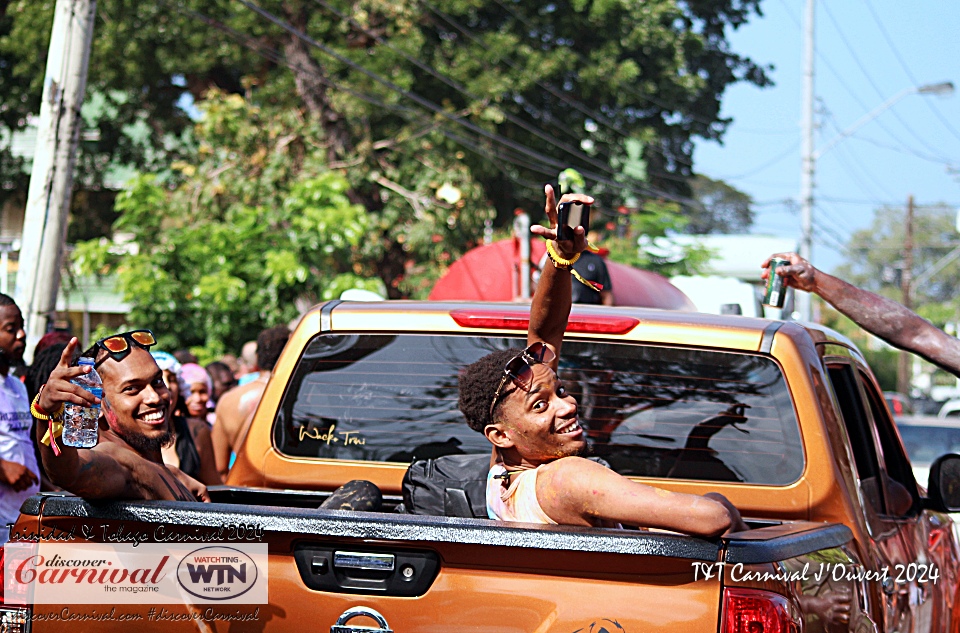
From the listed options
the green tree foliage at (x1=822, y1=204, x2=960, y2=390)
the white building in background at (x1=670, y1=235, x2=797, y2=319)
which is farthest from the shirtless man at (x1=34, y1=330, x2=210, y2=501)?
the green tree foliage at (x1=822, y1=204, x2=960, y2=390)

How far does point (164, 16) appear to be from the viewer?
23.6m

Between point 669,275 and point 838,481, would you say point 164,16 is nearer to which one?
point 669,275

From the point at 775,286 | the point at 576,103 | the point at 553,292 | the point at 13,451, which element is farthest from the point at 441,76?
the point at 553,292

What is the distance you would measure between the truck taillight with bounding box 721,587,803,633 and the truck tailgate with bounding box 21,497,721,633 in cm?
3

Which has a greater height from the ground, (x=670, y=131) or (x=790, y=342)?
(x=670, y=131)

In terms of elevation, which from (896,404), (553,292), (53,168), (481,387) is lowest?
(896,404)

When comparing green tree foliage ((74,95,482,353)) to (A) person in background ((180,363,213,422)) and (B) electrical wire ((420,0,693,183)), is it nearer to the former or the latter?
(A) person in background ((180,363,213,422))

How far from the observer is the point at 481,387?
11.1 feet

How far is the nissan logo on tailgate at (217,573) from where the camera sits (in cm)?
273

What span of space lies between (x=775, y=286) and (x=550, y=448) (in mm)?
1619

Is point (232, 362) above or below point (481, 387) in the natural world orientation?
below

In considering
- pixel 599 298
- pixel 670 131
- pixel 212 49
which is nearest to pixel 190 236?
pixel 599 298

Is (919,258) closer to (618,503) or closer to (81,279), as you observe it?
(81,279)

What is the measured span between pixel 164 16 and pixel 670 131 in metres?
12.6
